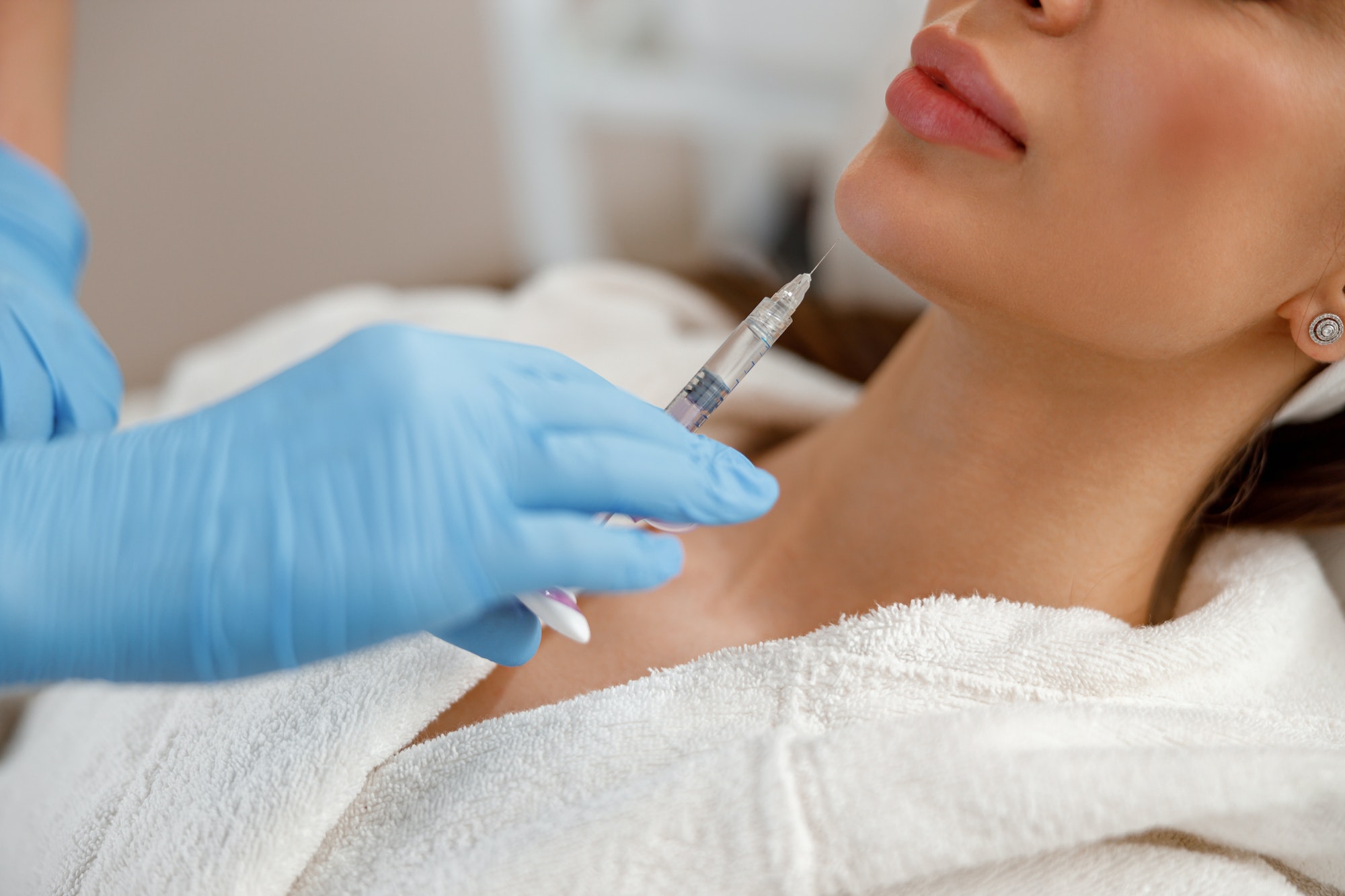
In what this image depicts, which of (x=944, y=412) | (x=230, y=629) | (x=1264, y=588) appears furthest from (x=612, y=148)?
(x=230, y=629)

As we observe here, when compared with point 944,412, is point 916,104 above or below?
above

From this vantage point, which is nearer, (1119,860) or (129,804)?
(1119,860)

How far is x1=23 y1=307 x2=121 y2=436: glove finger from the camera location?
2.82 feet

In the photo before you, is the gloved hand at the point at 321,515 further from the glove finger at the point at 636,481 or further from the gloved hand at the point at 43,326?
the gloved hand at the point at 43,326

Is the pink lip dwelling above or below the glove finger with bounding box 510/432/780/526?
above

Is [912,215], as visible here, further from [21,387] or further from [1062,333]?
[21,387]

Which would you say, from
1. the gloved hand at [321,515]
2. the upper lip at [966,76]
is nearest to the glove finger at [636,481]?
the gloved hand at [321,515]

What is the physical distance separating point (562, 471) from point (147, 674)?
0.88 feet

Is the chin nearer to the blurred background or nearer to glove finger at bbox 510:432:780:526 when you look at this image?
glove finger at bbox 510:432:780:526

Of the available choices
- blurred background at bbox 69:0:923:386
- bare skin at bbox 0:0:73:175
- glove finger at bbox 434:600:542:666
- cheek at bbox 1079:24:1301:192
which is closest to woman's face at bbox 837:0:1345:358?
cheek at bbox 1079:24:1301:192

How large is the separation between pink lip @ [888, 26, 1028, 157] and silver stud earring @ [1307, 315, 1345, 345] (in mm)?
274

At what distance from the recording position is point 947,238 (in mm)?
726

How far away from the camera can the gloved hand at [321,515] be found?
543 mm

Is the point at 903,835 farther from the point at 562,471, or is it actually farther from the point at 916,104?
the point at 916,104
